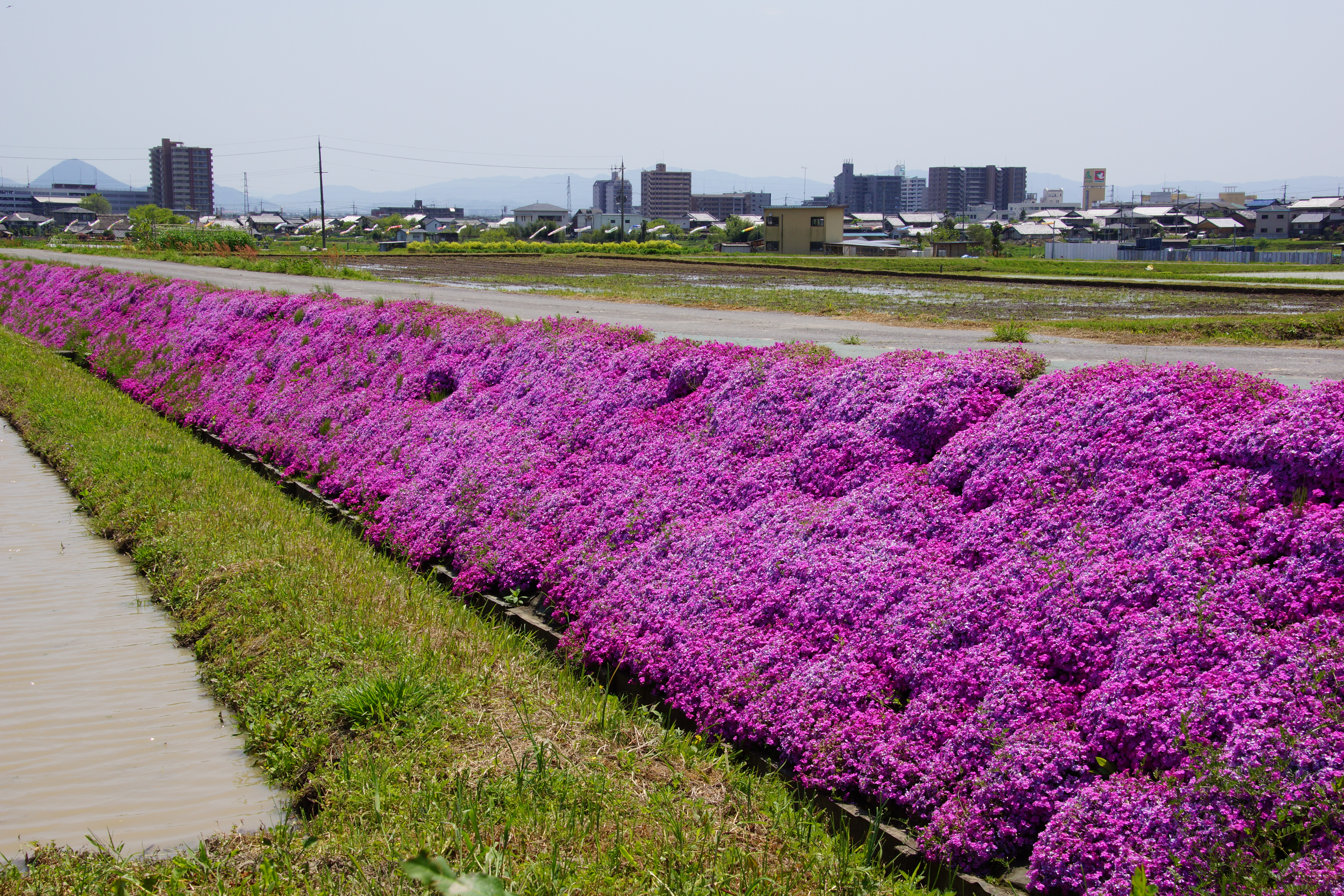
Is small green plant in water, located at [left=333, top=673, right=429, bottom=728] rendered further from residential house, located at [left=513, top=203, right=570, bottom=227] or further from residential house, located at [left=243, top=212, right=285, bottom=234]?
residential house, located at [left=513, top=203, right=570, bottom=227]

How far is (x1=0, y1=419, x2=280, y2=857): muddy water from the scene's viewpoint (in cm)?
545

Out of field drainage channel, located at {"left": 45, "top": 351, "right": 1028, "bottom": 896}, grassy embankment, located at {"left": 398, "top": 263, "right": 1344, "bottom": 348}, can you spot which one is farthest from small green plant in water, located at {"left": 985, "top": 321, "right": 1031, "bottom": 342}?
field drainage channel, located at {"left": 45, "top": 351, "right": 1028, "bottom": 896}

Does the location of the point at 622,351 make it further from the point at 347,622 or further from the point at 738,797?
the point at 738,797

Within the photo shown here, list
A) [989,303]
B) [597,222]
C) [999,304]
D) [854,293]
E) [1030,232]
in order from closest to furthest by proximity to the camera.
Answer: [999,304]
[989,303]
[854,293]
[1030,232]
[597,222]

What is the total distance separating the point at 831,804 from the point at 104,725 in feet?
15.8

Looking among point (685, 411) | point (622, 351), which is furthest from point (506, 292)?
point (685, 411)

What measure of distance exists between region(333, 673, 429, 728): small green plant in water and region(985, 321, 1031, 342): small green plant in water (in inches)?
462

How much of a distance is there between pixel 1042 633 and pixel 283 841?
3.91m

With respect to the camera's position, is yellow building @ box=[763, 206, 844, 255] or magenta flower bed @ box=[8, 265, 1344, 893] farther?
yellow building @ box=[763, 206, 844, 255]

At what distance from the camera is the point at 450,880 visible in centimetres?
141

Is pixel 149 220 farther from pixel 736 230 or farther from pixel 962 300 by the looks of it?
pixel 962 300

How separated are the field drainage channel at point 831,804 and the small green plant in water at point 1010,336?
32.8 feet

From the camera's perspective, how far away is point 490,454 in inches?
406

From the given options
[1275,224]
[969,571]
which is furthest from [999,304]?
[1275,224]
